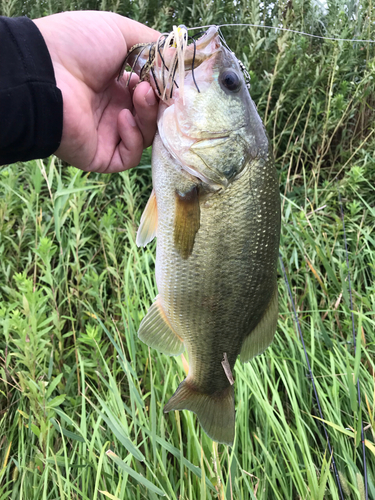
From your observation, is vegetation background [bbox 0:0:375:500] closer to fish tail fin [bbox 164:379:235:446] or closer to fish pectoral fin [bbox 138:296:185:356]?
fish tail fin [bbox 164:379:235:446]

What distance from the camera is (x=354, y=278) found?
2.53 metres

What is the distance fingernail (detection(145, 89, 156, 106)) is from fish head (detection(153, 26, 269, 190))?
0.13ft

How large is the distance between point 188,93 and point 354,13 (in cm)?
380

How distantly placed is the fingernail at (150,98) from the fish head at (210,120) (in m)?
0.04

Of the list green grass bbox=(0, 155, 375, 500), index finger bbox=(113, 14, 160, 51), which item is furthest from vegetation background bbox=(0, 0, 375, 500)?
index finger bbox=(113, 14, 160, 51)

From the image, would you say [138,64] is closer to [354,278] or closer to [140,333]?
[140,333]

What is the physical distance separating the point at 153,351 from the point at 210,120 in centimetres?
137

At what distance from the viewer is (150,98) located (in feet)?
4.42

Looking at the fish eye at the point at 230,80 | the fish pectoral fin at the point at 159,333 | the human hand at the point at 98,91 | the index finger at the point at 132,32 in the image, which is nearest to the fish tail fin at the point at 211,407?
the fish pectoral fin at the point at 159,333

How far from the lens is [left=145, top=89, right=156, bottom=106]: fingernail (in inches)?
52.6

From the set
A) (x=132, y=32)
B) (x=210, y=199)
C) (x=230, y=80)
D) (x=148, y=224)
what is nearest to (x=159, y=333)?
(x=148, y=224)

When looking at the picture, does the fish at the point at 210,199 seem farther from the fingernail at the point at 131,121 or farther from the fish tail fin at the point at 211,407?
the fingernail at the point at 131,121

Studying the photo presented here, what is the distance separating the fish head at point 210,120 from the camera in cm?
129

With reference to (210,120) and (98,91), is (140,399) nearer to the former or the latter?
(210,120)
